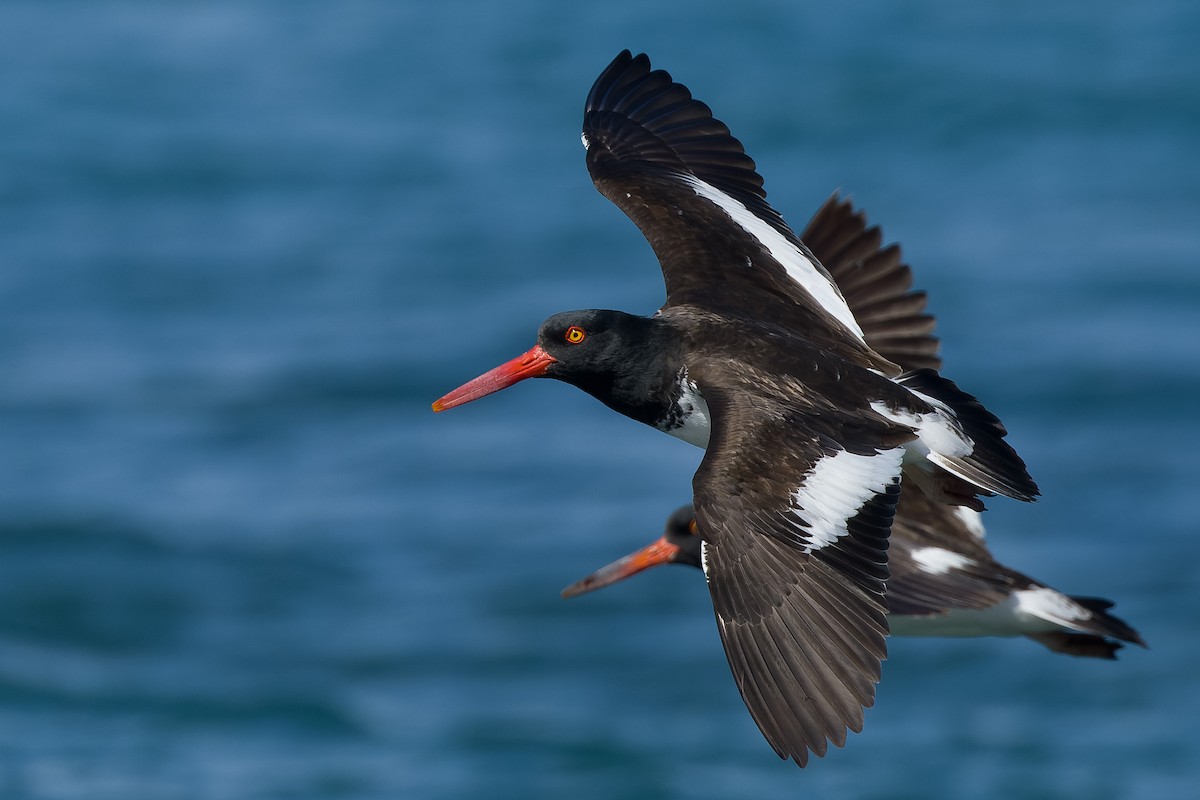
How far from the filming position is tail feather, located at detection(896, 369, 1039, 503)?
21.4 ft

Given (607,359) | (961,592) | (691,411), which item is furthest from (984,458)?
(961,592)

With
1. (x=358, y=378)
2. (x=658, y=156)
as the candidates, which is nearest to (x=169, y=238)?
(x=358, y=378)

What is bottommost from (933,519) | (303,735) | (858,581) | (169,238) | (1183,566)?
(858,581)

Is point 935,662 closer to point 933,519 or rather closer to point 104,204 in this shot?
point 933,519

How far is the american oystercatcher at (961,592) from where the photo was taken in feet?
26.7

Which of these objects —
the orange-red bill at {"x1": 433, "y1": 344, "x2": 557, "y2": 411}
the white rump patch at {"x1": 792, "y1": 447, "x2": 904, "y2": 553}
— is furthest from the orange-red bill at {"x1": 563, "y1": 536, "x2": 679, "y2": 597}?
the white rump patch at {"x1": 792, "y1": 447, "x2": 904, "y2": 553}

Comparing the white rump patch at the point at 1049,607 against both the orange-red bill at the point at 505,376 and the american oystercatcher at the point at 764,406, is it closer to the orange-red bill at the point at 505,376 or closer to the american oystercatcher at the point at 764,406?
the american oystercatcher at the point at 764,406

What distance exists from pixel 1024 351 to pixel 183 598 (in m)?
7.62

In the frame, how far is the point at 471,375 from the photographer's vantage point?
17.0 m

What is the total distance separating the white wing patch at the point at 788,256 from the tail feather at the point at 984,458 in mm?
832

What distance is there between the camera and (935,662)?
13883 mm

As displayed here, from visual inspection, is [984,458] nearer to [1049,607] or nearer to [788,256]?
[788,256]

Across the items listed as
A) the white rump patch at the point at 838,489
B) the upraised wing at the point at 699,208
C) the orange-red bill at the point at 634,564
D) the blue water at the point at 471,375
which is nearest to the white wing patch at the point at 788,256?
the upraised wing at the point at 699,208

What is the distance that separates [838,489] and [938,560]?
253 cm
